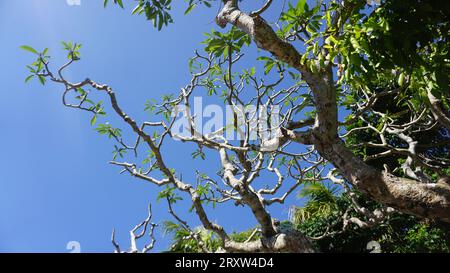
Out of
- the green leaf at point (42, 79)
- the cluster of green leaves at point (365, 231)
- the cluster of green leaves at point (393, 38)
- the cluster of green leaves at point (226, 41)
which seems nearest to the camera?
the cluster of green leaves at point (393, 38)

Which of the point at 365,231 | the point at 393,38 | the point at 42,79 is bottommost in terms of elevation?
the point at 365,231

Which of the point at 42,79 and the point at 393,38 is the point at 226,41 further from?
the point at 42,79

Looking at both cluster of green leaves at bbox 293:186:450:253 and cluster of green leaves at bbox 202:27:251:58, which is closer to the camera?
cluster of green leaves at bbox 202:27:251:58

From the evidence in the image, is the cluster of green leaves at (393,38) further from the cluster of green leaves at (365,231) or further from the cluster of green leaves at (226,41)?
the cluster of green leaves at (365,231)

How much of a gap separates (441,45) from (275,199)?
196 cm

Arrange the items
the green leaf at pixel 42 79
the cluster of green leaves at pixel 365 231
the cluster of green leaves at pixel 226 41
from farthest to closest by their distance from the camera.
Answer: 1. the cluster of green leaves at pixel 365 231
2. the green leaf at pixel 42 79
3. the cluster of green leaves at pixel 226 41

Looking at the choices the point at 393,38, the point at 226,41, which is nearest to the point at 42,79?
the point at 226,41

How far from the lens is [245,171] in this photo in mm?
2820

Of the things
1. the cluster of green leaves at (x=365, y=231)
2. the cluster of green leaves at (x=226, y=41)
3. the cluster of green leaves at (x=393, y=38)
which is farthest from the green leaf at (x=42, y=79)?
the cluster of green leaves at (x=365, y=231)

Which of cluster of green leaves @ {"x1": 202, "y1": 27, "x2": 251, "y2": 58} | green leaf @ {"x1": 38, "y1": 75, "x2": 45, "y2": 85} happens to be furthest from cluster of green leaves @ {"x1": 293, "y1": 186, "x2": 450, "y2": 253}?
green leaf @ {"x1": 38, "y1": 75, "x2": 45, "y2": 85}

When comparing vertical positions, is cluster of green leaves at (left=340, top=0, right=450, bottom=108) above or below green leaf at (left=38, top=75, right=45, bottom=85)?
below

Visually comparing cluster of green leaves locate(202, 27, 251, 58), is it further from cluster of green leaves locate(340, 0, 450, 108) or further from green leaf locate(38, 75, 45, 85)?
green leaf locate(38, 75, 45, 85)

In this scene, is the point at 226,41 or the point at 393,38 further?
the point at 226,41

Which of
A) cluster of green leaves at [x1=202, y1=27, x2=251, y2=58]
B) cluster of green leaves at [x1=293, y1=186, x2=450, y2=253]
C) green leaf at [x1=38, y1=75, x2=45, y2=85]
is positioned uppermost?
green leaf at [x1=38, y1=75, x2=45, y2=85]
